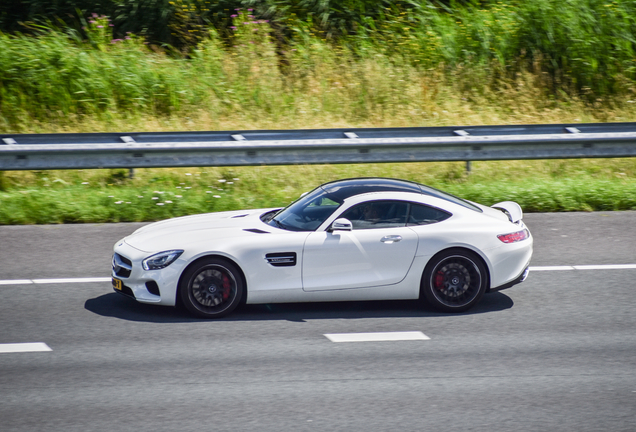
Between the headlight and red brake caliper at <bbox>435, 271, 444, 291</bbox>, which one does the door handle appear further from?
the headlight

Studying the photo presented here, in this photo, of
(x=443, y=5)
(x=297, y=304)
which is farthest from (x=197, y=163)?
(x=443, y=5)

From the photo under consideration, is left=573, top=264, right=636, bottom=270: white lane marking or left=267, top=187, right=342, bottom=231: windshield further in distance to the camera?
left=573, top=264, right=636, bottom=270: white lane marking

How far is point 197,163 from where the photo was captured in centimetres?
1069

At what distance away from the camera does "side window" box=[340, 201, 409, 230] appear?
6625mm

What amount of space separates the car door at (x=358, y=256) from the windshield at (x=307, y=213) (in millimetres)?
177

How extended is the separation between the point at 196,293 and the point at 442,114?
30.5 ft

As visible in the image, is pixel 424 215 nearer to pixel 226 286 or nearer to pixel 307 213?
pixel 307 213

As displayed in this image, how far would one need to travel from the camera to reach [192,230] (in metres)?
6.72

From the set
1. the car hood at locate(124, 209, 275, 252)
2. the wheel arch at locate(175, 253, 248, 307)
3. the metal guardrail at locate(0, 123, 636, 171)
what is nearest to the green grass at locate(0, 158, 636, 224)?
the metal guardrail at locate(0, 123, 636, 171)

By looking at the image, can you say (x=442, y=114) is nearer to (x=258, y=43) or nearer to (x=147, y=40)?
(x=258, y=43)

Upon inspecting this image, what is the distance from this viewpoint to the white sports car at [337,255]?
634 centimetres

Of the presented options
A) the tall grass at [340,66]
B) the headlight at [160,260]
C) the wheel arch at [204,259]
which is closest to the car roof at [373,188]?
the wheel arch at [204,259]

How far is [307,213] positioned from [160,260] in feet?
4.67

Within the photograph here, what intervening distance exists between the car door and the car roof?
303mm
